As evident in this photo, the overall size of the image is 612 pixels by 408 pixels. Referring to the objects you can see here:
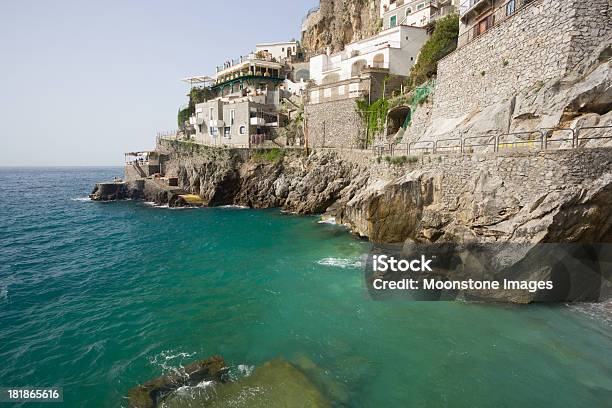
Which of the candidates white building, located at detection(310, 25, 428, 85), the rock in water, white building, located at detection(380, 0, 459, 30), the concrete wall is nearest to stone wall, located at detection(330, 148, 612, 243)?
the rock in water

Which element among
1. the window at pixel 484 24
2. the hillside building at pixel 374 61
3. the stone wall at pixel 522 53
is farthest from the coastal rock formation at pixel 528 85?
the hillside building at pixel 374 61

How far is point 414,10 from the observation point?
4159 centimetres

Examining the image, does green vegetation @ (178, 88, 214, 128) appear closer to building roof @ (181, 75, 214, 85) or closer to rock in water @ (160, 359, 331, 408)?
building roof @ (181, 75, 214, 85)

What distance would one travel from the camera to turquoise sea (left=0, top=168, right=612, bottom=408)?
909 centimetres

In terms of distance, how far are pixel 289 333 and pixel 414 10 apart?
146 ft

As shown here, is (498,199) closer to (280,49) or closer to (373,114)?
(373,114)

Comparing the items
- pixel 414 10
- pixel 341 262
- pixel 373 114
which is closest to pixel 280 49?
pixel 414 10

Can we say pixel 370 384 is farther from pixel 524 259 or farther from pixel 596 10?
pixel 596 10

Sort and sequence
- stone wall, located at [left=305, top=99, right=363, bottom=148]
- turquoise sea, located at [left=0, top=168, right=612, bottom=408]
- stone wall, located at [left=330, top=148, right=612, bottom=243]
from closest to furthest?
1. turquoise sea, located at [left=0, top=168, right=612, bottom=408]
2. stone wall, located at [left=330, top=148, right=612, bottom=243]
3. stone wall, located at [left=305, top=99, right=363, bottom=148]

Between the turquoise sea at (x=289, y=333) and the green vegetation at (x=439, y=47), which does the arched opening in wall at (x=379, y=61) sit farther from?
the turquoise sea at (x=289, y=333)

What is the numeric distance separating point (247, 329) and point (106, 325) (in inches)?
233

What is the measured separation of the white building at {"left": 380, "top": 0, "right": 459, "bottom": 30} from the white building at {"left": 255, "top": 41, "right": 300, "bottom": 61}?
21.3 meters

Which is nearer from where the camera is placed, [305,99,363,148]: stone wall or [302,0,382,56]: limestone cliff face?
[305,99,363,148]: stone wall

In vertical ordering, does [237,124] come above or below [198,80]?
below
